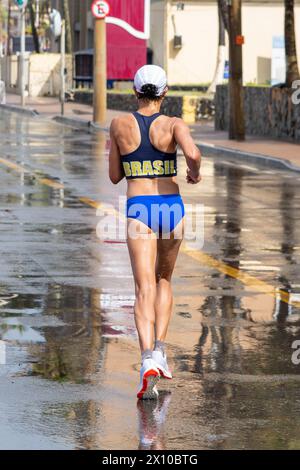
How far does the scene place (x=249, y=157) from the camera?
29.9m

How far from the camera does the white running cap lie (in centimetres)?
879

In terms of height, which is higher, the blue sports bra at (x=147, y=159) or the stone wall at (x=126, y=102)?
the blue sports bra at (x=147, y=159)

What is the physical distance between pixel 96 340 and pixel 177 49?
5643cm

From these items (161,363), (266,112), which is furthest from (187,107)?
(161,363)

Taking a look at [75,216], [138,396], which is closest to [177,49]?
[75,216]

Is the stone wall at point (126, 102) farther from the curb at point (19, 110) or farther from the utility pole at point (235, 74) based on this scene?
the utility pole at point (235, 74)

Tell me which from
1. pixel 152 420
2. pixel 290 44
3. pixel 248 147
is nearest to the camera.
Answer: pixel 152 420

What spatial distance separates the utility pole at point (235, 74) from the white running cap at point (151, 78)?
26.2m

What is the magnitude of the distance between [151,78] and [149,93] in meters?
0.10

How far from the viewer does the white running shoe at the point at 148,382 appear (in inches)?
326

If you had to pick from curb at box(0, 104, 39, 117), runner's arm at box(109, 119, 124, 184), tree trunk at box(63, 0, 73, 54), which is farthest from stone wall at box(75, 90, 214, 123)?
runner's arm at box(109, 119, 124, 184)

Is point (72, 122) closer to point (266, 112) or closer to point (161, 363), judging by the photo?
point (266, 112)

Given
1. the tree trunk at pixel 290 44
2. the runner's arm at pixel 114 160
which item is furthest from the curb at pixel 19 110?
the runner's arm at pixel 114 160

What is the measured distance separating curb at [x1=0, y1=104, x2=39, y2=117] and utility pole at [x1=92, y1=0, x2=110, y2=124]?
363 inches
